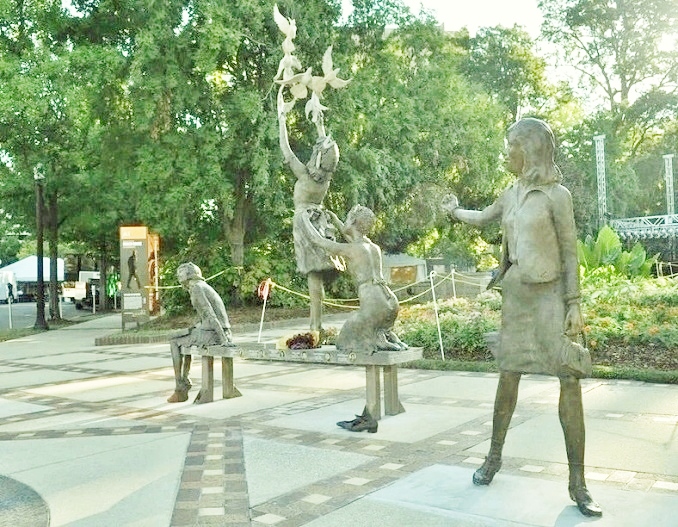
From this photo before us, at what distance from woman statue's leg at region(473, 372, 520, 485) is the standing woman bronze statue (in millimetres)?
49

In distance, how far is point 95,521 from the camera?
13.8ft

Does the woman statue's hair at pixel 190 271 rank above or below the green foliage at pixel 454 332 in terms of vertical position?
above

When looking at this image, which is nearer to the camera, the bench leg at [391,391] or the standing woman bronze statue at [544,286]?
the standing woman bronze statue at [544,286]

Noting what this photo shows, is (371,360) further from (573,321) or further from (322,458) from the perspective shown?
(573,321)

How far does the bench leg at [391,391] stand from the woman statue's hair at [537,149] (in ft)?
10.4

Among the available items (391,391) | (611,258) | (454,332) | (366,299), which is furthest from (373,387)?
(611,258)

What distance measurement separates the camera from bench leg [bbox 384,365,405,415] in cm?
700

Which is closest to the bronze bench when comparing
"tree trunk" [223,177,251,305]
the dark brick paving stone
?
the dark brick paving stone

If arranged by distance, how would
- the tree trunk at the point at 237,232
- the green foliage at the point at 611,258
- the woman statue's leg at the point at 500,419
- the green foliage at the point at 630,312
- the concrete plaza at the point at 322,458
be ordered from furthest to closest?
the tree trunk at the point at 237,232 < the green foliage at the point at 611,258 < the green foliage at the point at 630,312 < the woman statue's leg at the point at 500,419 < the concrete plaza at the point at 322,458

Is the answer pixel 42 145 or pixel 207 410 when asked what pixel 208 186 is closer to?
pixel 42 145

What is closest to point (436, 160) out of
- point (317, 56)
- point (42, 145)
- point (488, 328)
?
point (317, 56)

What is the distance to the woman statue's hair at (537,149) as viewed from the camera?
425cm

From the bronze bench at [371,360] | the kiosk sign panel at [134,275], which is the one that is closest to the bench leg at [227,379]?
the bronze bench at [371,360]

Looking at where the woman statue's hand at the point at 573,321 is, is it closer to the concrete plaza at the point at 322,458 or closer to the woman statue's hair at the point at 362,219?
the concrete plaza at the point at 322,458
